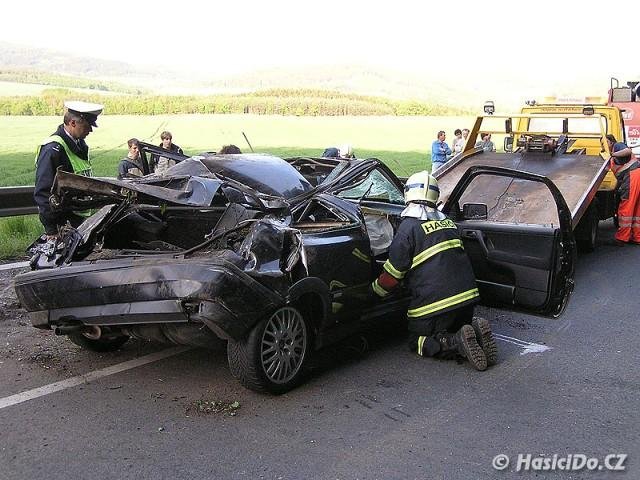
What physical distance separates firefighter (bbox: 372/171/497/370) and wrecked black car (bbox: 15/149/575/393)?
28 centimetres

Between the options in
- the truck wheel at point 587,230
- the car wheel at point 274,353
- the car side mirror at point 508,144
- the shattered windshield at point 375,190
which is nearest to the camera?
the car wheel at point 274,353

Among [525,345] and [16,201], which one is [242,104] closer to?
[16,201]

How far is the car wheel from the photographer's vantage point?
402 cm

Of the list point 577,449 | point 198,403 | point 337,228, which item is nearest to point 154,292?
point 198,403

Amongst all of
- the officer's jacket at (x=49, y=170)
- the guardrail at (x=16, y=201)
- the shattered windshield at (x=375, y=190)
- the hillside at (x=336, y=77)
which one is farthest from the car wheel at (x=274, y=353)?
the hillside at (x=336, y=77)

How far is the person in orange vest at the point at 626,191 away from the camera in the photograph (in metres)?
10.1

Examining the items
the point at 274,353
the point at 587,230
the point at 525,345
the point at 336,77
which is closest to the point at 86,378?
the point at 274,353

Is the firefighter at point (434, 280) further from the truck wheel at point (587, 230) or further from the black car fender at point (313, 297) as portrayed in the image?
the truck wheel at point (587, 230)

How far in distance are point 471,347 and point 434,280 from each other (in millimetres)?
541

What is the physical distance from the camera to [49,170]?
5.07 m

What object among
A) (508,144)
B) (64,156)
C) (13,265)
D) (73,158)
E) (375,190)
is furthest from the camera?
(508,144)

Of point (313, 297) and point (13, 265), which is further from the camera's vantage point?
point (13, 265)

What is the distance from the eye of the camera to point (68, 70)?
316 ft

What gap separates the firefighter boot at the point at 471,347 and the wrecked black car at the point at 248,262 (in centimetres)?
64
